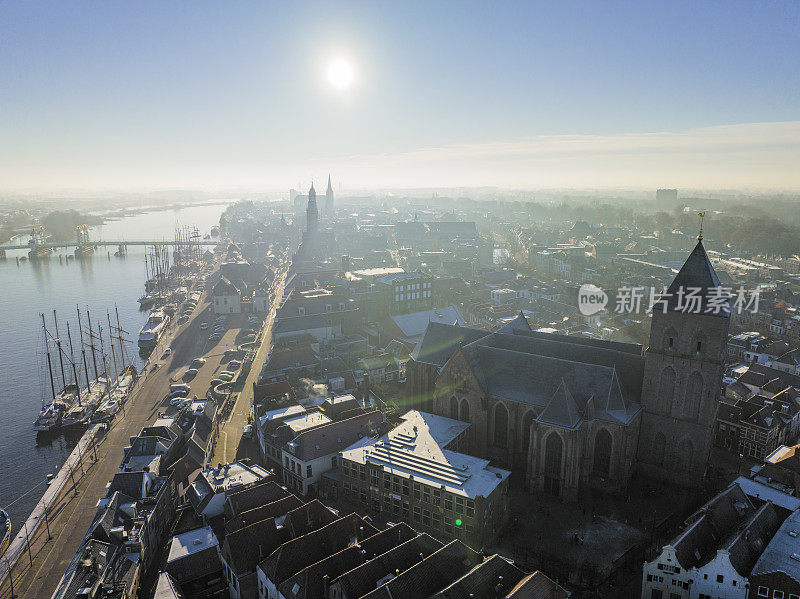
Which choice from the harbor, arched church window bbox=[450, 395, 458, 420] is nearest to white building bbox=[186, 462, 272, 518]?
the harbor

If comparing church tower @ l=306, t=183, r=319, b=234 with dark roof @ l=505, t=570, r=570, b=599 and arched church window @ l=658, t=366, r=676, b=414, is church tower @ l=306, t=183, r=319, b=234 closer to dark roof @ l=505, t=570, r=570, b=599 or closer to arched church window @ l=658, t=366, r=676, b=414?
arched church window @ l=658, t=366, r=676, b=414

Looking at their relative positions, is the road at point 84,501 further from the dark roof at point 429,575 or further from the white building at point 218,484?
the dark roof at point 429,575

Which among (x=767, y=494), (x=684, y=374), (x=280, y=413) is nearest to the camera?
(x=767, y=494)

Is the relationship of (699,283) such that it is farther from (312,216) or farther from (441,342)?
(312,216)

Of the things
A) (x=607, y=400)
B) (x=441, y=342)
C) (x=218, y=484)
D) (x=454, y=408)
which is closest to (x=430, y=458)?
(x=454, y=408)

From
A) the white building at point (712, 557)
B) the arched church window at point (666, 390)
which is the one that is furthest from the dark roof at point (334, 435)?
the white building at point (712, 557)

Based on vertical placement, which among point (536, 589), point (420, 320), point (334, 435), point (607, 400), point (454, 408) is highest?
point (607, 400)

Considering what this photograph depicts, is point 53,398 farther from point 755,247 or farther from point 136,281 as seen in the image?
point 755,247
